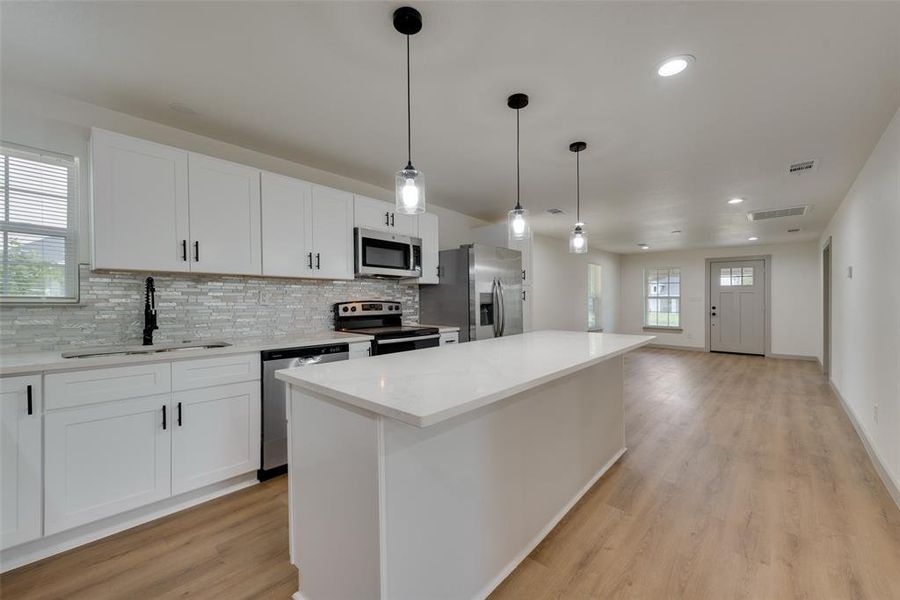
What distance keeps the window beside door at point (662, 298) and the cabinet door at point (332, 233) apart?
26.1 feet

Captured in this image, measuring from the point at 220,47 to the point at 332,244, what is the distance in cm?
156

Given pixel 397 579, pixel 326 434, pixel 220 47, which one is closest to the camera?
pixel 397 579

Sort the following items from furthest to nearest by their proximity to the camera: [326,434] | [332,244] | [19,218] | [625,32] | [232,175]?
1. [332,244]
2. [232,175]
3. [19,218]
4. [625,32]
5. [326,434]

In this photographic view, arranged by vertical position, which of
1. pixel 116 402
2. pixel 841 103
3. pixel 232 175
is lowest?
pixel 116 402

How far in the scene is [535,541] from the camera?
6.04 feet

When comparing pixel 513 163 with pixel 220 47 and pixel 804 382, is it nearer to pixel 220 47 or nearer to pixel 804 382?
pixel 220 47

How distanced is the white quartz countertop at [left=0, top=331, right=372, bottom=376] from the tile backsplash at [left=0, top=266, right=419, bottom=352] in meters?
0.10

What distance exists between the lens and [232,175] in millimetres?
2596

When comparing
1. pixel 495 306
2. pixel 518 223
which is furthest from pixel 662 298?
pixel 518 223

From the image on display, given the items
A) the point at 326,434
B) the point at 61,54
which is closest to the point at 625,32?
the point at 326,434

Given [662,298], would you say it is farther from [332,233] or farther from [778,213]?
[332,233]

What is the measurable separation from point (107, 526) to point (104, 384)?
Answer: 772 millimetres

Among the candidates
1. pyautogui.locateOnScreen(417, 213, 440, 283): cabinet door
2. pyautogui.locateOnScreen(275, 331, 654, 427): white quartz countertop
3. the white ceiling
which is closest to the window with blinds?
the white ceiling

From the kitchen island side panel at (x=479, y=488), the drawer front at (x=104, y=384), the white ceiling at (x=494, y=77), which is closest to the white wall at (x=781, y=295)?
the white ceiling at (x=494, y=77)
